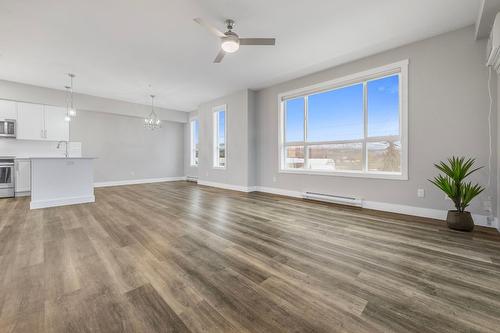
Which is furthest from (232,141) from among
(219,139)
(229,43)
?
(229,43)

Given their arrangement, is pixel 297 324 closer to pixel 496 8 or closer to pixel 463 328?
pixel 463 328

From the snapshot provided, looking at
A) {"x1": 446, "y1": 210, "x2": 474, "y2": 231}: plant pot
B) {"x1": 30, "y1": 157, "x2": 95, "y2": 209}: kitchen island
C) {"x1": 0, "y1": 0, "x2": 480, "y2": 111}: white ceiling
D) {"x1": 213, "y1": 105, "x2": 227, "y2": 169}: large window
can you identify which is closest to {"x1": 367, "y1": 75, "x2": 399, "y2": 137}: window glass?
{"x1": 0, "y1": 0, "x2": 480, "y2": 111}: white ceiling

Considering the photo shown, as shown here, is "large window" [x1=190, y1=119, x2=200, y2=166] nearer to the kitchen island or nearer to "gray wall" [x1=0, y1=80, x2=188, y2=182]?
"gray wall" [x1=0, y1=80, x2=188, y2=182]

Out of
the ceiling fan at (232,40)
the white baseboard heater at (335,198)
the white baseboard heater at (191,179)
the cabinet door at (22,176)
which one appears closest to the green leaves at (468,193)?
the white baseboard heater at (335,198)

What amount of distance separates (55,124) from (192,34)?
18.1ft

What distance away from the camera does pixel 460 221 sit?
2768 mm

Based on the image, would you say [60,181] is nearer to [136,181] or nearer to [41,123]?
[41,123]

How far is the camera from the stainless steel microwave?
5273 millimetres

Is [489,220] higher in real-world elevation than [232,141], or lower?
lower

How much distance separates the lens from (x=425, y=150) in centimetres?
338

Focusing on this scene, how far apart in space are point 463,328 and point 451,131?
305 centimetres

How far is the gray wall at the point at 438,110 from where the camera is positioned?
9.84ft

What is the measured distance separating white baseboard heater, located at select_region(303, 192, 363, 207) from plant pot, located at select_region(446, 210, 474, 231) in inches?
52.7

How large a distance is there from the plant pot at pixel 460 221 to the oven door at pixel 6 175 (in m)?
9.05
